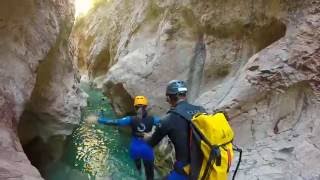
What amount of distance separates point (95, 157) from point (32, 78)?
3.69 m

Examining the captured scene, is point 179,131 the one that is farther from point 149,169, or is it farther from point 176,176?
point 149,169

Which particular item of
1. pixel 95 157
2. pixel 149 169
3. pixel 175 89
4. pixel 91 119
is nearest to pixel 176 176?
pixel 175 89

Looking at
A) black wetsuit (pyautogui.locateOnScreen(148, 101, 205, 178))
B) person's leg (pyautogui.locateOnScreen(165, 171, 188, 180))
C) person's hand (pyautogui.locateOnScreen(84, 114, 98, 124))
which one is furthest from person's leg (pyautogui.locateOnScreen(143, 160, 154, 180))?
person's hand (pyautogui.locateOnScreen(84, 114, 98, 124))

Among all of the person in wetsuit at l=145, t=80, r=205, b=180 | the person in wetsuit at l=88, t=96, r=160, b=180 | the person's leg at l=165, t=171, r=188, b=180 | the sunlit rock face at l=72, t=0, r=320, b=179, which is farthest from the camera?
the person in wetsuit at l=88, t=96, r=160, b=180

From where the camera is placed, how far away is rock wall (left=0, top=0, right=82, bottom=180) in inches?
251

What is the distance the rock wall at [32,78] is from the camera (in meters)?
6.38

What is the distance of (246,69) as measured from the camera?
8523 millimetres

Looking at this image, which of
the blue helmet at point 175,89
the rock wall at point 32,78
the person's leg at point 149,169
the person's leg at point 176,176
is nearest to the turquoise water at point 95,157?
the rock wall at point 32,78

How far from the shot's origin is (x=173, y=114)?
15.0 feet

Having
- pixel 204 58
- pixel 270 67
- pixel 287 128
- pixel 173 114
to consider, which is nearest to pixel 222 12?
pixel 204 58

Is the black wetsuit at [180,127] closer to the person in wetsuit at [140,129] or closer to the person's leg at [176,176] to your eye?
the person's leg at [176,176]

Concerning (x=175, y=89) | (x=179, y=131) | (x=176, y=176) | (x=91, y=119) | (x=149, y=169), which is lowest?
(x=149, y=169)

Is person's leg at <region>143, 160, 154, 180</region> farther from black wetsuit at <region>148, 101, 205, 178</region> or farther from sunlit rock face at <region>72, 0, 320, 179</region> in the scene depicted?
black wetsuit at <region>148, 101, 205, 178</region>

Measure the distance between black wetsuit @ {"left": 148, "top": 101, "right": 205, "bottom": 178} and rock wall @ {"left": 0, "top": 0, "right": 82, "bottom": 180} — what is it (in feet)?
6.50
